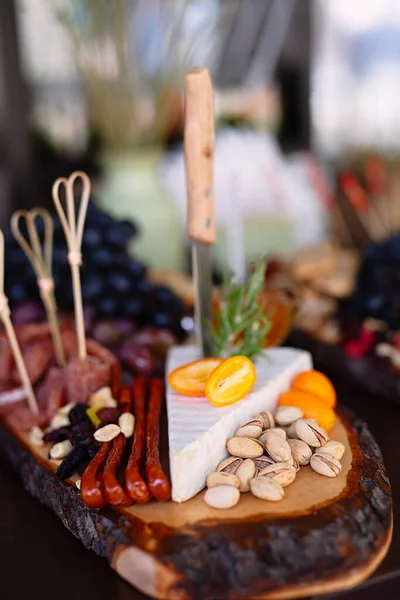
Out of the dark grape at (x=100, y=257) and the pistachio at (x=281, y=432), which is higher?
the dark grape at (x=100, y=257)

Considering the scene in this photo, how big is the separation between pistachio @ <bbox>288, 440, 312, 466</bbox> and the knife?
0.85 feet

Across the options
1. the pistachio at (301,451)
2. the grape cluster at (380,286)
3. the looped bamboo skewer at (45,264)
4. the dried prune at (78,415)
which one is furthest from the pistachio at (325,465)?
the grape cluster at (380,286)

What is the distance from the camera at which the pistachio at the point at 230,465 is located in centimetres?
84

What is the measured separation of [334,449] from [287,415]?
3.3 inches

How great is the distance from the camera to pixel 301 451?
0.87 m

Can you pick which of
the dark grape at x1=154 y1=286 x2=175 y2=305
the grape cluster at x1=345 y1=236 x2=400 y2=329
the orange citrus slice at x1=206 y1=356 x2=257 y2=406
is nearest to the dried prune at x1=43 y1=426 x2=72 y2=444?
the orange citrus slice at x1=206 y1=356 x2=257 y2=406

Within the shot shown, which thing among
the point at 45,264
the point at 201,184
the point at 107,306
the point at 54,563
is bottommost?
the point at 54,563

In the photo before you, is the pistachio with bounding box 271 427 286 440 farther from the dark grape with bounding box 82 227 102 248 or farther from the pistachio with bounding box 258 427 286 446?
the dark grape with bounding box 82 227 102 248

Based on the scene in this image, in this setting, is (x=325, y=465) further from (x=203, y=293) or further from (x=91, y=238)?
(x=91, y=238)

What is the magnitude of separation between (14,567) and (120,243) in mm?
663

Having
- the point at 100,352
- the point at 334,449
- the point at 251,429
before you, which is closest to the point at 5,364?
the point at 100,352

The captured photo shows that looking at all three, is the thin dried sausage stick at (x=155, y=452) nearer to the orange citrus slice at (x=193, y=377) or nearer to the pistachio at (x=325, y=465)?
the orange citrus slice at (x=193, y=377)

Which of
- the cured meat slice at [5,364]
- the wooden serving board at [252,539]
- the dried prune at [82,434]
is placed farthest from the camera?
the cured meat slice at [5,364]

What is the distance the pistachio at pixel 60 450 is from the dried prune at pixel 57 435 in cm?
1
